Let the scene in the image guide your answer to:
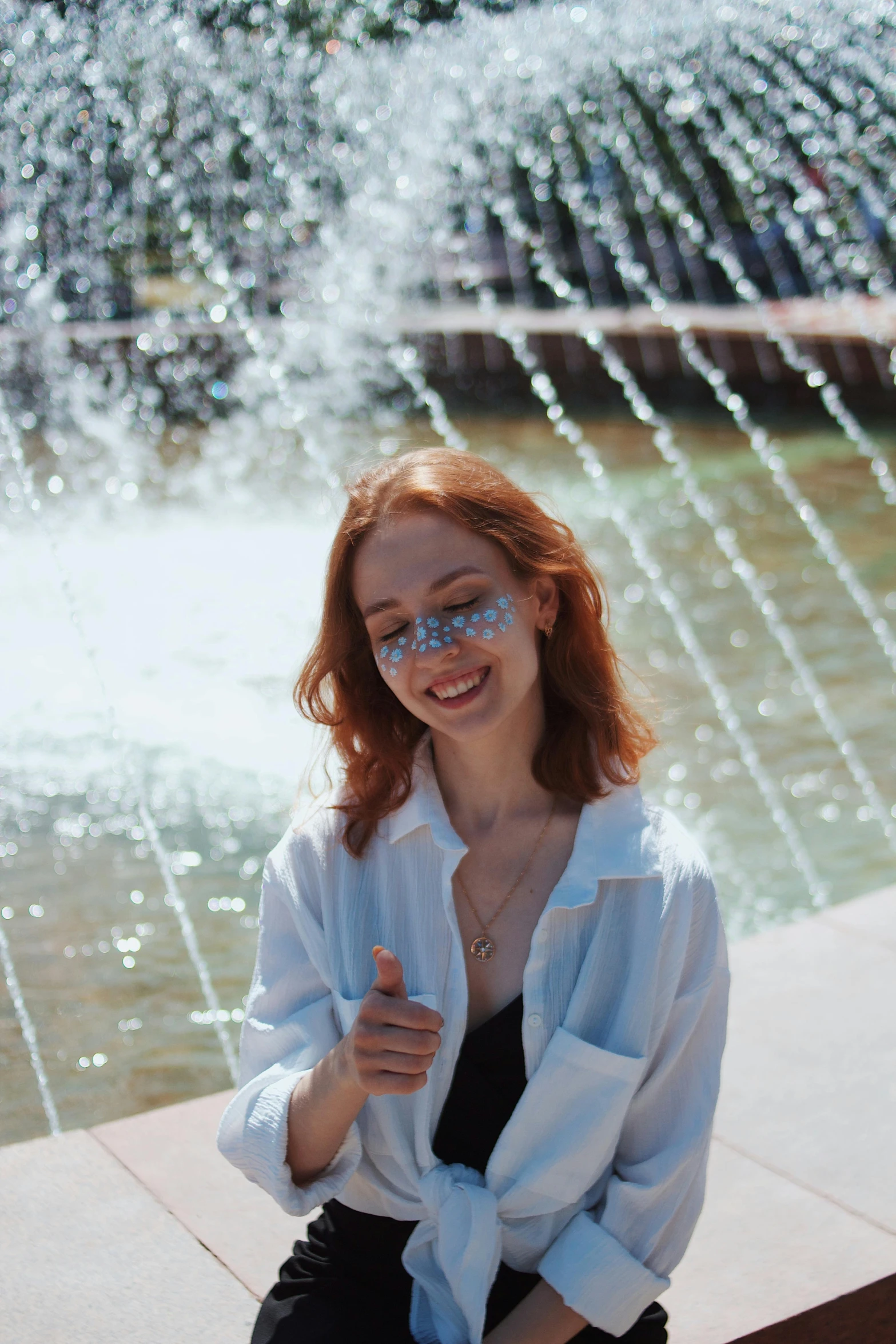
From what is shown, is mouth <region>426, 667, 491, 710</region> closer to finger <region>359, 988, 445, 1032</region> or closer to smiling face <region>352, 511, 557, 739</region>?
smiling face <region>352, 511, 557, 739</region>

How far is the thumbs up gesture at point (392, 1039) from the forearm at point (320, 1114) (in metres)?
0.06

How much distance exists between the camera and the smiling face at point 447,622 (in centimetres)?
199

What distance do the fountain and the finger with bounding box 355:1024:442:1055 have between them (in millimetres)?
1161

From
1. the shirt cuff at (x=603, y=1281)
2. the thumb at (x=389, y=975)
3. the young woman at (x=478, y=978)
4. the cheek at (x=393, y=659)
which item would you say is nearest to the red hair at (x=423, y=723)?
the young woman at (x=478, y=978)

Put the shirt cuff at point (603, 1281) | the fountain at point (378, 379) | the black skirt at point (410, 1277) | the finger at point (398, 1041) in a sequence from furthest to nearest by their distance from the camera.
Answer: the fountain at point (378, 379) → the black skirt at point (410, 1277) → the shirt cuff at point (603, 1281) → the finger at point (398, 1041)

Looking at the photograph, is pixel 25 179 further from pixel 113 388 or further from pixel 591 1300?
pixel 591 1300

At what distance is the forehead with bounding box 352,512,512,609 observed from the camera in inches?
78.8

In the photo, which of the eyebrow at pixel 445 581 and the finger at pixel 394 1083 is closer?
the finger at pixel 394 1083

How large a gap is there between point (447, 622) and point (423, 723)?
0.99ft

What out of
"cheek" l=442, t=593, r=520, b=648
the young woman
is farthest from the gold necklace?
"cheek" l=442, t=593, r=520, b=648

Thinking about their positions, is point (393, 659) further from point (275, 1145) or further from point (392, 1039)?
point (275, 1145)

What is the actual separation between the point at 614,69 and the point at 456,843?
1416 centimetres

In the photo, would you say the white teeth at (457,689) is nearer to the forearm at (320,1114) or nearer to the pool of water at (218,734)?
the pool of water at (218,734)

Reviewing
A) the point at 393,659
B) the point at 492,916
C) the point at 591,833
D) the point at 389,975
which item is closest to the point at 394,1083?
the point at 389,975
